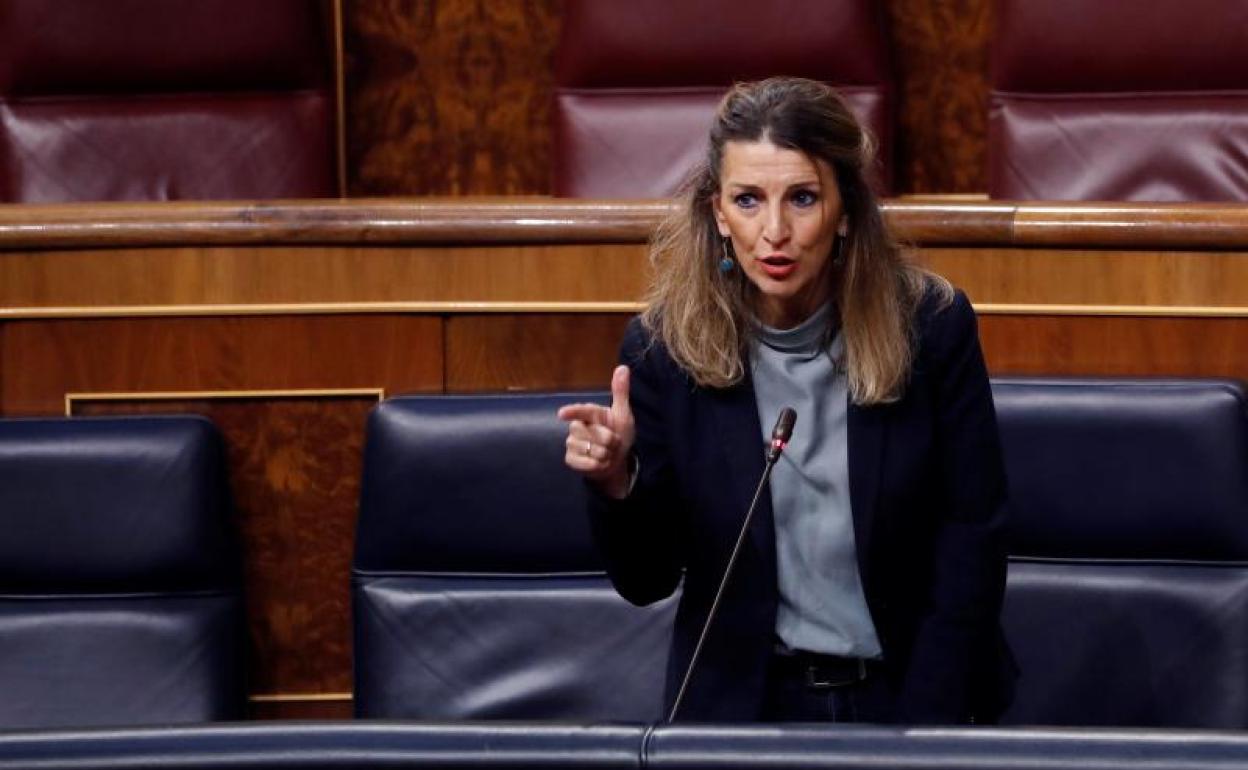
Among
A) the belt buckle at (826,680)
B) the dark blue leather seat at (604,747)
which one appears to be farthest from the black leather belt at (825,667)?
the dark blue leather seat at (604,747)

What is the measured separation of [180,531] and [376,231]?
190mm

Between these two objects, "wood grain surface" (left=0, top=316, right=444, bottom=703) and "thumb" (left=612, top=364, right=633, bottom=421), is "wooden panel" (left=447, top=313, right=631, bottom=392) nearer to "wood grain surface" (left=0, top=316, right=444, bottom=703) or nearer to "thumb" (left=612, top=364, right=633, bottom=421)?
"wood grain surface" (left=0, top=316, right=444, bottom=703)

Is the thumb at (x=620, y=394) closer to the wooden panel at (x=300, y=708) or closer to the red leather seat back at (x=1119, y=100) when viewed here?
the wooden panel at (x=300, y=708)

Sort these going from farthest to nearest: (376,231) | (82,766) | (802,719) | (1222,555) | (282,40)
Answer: (282,40) → (376,231) → (1222,555) → (802,719) → (82,766)

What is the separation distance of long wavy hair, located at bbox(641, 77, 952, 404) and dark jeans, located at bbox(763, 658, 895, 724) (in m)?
0.11

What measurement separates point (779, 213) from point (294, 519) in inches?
15.1

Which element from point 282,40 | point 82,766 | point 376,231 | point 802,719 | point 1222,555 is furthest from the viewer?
point 282,40

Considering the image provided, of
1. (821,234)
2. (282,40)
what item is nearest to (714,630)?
(821,234)

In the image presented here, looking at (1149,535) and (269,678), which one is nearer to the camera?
(1149,535)

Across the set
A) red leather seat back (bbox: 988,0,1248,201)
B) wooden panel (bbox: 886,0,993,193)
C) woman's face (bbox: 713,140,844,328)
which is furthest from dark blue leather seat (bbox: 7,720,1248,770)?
wooden panel (bbox: 886,0,993,193)

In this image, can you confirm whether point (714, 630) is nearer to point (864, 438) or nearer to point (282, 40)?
point (864, 438)

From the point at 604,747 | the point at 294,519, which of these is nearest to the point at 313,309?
the point at 294,519

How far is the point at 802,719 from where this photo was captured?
75 centimetres

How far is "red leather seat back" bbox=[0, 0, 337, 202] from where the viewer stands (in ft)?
4.44
